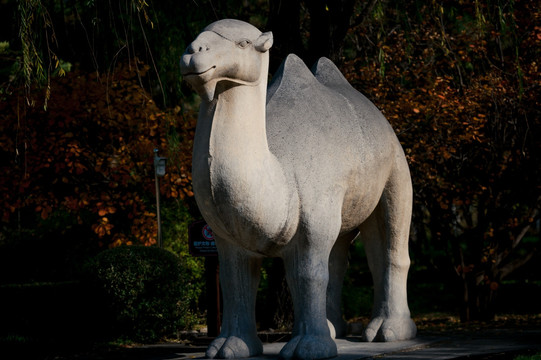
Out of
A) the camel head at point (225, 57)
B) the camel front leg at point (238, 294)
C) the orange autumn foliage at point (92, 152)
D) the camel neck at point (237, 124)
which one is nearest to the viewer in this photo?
the camel head at point (225, 57)

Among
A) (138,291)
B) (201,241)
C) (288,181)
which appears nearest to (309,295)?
(288,181)

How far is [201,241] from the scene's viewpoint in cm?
836

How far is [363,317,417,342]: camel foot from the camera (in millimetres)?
6012

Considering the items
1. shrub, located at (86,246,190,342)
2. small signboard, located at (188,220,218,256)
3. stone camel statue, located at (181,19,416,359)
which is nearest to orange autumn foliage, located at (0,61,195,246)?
shrub, located at (86,246,190,342)

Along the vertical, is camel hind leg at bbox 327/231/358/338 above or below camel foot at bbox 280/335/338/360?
above

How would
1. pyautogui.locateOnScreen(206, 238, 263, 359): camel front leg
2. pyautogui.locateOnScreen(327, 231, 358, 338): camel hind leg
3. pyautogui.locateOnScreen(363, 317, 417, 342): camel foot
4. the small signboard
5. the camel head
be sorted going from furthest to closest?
the small signboard → pyautogui.locateOnScreen(327, 231, 358, 338): camel hind leg → pyautogui.locateOnScreen(363, 317, 417, 342): camel foot → pyautogui.locateOnScreen(206, 238, 263, 359): camel front leg → the camel head

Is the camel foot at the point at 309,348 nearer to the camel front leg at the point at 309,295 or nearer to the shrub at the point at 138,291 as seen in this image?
the camel front leg at the point at 309,295

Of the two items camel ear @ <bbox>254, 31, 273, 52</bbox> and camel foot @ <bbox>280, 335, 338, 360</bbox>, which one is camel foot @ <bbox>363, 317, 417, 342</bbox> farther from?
camel ear @ <bbox>254, 31, 273, 52</bbox>

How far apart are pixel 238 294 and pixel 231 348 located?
39 cm

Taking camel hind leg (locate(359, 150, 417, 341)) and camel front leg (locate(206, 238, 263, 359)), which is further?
camel hind leg (locate(359, 150, 417, 341))

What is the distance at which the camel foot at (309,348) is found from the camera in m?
4.90

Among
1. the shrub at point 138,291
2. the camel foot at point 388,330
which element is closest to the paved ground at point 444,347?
the camel foot at point 388,330

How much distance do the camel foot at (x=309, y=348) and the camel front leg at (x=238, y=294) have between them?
0.35 metres

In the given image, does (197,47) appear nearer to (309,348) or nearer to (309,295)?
(309,295)
